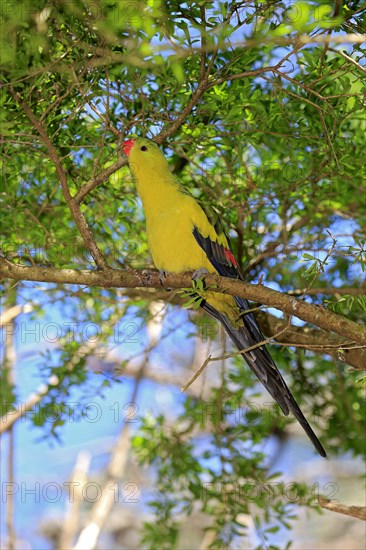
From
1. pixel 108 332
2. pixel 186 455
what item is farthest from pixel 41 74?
pixel 186 455

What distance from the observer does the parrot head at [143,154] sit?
219cm

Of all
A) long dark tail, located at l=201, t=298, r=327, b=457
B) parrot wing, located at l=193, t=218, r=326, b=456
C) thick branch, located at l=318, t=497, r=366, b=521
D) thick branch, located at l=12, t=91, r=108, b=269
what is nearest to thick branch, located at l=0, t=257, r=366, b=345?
thick branch, located at l=12, t=91, r=108, b=269

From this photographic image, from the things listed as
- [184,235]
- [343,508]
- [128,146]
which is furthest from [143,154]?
[343,508]

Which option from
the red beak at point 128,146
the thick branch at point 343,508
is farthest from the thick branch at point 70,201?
the thick branch at point 343,508

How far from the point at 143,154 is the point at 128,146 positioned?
11cm

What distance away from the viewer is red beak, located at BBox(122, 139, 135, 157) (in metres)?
2.17

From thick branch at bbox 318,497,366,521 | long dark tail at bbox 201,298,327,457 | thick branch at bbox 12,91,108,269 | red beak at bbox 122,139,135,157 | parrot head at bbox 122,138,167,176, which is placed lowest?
thick branch at bbox 318,497,366,521

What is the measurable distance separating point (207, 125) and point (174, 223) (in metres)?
0.40

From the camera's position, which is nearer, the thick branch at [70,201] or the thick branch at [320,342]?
the thick branch at [70,201]

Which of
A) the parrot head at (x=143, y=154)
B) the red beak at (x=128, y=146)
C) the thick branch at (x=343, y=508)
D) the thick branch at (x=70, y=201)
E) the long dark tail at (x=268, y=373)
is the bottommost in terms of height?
the thick branch at (x=343, y=508)

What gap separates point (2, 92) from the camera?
1.65 meters

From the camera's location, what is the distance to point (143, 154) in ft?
7.54

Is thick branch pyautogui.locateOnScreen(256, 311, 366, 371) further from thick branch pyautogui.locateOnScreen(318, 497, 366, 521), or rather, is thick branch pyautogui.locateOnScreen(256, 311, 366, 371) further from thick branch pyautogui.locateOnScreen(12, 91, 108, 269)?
thick branch pyautogui.locateOnScreen(12, 91, 108, 269)

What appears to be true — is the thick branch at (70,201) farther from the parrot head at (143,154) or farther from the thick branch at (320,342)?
the thick branch at (320,342)
